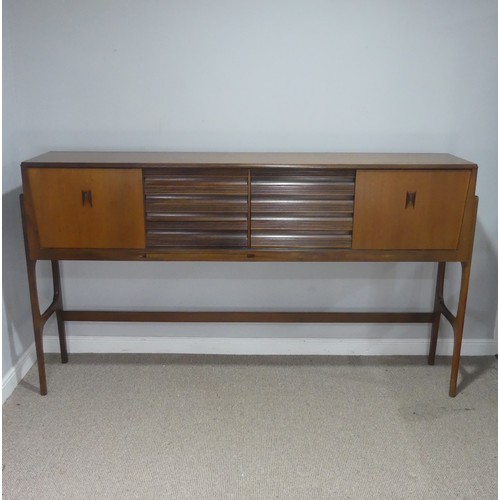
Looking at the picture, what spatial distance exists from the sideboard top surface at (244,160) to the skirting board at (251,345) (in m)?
0.93

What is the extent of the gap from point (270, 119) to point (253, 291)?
0.81 meters

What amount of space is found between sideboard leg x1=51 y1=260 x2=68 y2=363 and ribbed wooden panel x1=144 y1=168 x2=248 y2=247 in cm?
64

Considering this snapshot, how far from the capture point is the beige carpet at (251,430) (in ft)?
6.06

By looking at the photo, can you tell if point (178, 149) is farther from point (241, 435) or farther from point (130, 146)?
point (241, 435)

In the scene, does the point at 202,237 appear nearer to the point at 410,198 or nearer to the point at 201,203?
the point at 201,203

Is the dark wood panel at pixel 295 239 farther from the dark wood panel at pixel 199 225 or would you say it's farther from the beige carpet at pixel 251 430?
the beige carpet at pixel 251 430

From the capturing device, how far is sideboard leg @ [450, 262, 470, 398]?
2.20 metres

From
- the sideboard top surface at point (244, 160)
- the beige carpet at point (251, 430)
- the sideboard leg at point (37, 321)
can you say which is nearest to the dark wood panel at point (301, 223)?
the sideboard top surface at point (244, 160)

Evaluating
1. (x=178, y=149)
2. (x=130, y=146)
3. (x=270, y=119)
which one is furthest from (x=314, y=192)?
(x=130, y=146)

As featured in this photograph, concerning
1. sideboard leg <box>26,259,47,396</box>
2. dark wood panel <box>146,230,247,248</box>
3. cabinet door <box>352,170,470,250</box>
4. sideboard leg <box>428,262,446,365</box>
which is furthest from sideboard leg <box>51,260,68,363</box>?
sideboard leg <box>428,262,446,365</box>

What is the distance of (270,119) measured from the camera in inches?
94.1

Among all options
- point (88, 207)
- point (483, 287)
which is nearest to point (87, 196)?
point (88, 207)

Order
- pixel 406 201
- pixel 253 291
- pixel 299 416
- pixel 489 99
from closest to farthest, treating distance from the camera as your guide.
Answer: pixel 406 201
pixel 299 416
pixel 489 99
pixel 253 291

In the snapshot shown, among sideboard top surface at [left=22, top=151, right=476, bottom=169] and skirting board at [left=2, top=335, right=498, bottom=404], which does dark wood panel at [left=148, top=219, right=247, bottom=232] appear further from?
skirting board at [left=2, top=335, right=498, bottom=404]
